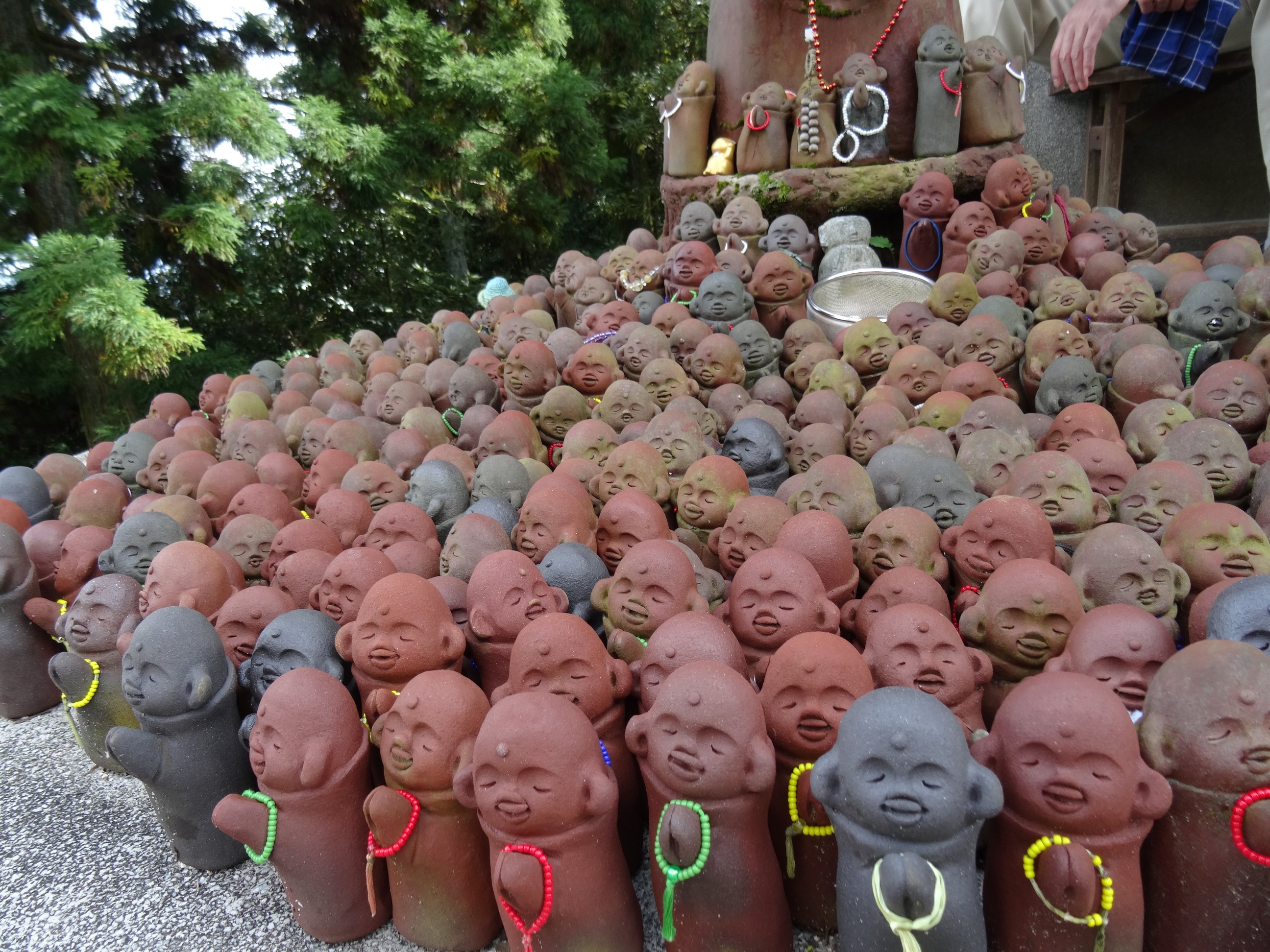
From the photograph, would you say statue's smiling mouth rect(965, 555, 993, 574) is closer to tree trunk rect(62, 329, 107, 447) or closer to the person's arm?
the person's arm

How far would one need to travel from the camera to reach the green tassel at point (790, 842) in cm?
185

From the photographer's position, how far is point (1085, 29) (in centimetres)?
464

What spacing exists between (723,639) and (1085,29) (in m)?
4.52

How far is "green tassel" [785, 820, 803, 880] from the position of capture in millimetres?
1852

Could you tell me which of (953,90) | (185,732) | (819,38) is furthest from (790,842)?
(819,38)

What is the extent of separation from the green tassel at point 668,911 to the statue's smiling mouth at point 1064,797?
29.0 inches

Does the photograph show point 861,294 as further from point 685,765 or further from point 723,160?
point 685,765

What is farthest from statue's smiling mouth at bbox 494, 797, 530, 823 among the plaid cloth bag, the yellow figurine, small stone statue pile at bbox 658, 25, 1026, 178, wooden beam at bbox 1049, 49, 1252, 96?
wooden beam at bbox 1049, 49, 1252, 96

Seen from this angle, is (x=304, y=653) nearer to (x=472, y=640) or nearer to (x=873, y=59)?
(x=472, y=640)

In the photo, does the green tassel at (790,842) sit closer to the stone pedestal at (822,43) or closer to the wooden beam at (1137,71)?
the stone pedestal at (822,43)

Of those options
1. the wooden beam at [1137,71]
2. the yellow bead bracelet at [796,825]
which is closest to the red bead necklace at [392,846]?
the yellow bead bracelet at [796,825]

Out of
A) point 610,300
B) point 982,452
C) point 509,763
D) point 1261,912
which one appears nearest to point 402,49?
point 610,300

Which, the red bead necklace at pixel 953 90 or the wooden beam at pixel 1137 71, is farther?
the wooden beam at pixel 1137 71

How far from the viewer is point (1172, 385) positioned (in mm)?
3391
